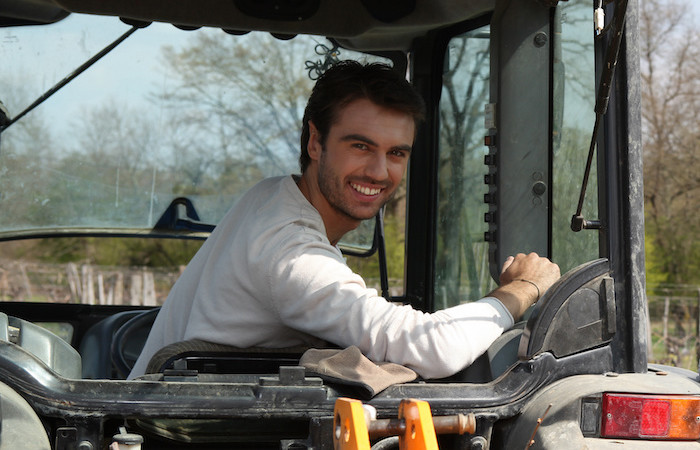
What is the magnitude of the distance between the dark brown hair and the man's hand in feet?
1.98

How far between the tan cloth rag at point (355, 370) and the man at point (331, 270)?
0.25ft

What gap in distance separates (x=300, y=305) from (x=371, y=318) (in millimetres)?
207

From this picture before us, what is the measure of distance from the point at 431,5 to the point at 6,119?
1734 mm

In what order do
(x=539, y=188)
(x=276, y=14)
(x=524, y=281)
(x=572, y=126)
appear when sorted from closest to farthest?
(x=524, y=281) → (x=572, y=126) → (x=539, y=188) → (x=276, y=14)

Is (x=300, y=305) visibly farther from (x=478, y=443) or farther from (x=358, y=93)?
(x=358, y=93)

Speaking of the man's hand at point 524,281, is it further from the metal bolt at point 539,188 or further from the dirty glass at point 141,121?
the dirty glass at point 141,121

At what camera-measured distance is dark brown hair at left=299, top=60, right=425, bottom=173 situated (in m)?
3.08

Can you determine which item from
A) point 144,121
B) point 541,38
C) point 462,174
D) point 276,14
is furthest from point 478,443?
point 144,121

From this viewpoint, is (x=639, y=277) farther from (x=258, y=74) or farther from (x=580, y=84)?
(x=258, y=74)

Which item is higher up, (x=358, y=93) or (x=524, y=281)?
(x=358, y=93)

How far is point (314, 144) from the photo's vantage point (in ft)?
10.5

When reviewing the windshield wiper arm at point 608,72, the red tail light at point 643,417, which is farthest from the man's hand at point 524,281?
the red tail light at point 643,417

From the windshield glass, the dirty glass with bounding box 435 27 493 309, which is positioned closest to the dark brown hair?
the dirty glass with bounding box 435 27 493 309

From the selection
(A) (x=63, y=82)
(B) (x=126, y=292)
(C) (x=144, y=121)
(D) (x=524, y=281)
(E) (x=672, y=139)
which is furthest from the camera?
(E) (x=672, y=139)
